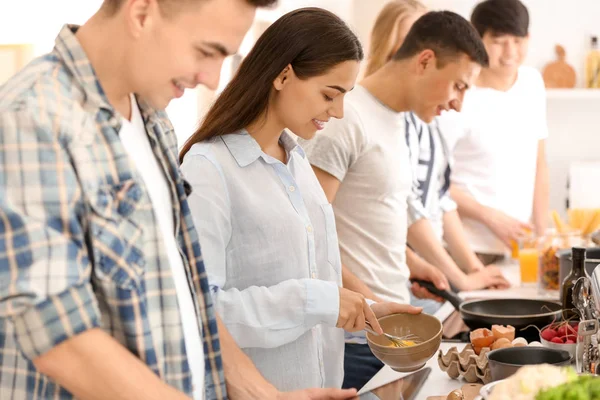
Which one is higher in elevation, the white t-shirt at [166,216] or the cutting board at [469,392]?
the white t-shirt at [166,216]

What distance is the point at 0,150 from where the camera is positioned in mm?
984

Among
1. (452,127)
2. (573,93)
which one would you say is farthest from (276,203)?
(573,93)

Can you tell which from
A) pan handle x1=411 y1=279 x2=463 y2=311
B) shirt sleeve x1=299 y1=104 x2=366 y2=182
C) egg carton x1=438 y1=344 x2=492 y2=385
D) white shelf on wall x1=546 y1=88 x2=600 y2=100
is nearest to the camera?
egg carton x1=438 y1=344 x2=492 y2=385

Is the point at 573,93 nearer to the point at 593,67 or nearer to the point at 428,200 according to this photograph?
the point at 593,67

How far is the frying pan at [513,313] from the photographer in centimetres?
200

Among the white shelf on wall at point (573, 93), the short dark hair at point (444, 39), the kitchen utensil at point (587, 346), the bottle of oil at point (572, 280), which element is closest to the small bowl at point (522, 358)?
the kitchen utensil at point (587, 346)

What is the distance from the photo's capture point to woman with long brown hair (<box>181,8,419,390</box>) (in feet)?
5.47

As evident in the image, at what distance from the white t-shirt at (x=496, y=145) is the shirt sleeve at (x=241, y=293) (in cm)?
192

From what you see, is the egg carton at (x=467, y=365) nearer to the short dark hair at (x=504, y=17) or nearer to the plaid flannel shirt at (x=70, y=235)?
the plaid flannel shirt at (x=70, y=235)

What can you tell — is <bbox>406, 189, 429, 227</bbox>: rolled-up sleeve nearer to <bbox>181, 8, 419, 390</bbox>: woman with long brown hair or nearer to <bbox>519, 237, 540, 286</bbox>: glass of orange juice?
<bbox>519, 237, 540, 286</bbox>: glass of orange juice

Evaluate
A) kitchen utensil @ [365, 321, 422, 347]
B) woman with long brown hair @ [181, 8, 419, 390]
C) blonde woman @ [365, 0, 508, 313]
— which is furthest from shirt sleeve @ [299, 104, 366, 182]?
kitchen utensil @ [365, 321, 422, 347]

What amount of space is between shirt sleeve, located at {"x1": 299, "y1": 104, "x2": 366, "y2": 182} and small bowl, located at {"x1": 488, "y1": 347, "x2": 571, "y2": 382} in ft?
2.82

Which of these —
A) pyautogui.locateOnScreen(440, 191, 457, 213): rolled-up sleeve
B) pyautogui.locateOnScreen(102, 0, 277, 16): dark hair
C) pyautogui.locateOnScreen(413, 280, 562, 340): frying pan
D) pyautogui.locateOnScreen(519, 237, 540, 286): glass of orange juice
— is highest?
pyautogui.locateOnScreen(102, 0, 277, 16): dark hair

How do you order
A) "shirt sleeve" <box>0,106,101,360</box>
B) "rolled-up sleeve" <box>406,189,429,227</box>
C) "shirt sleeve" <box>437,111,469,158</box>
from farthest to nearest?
1. "shirt sleeve" <box>437,111,469,158</box>
2. "rolled-up sleeve" <box>406,189,429,227</box>
3. "shirt sleeve" <box>0,106,101,360</box>
